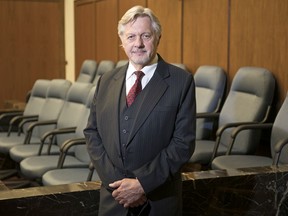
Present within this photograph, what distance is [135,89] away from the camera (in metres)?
1.96

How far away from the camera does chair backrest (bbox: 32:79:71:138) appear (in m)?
4.80

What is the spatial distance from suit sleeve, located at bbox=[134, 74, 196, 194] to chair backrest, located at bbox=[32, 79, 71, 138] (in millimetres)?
2976

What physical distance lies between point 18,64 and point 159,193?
681cm

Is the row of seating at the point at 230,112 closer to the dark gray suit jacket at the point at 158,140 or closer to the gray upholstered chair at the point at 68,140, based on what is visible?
the gray upholstered chair at the point at 68,140

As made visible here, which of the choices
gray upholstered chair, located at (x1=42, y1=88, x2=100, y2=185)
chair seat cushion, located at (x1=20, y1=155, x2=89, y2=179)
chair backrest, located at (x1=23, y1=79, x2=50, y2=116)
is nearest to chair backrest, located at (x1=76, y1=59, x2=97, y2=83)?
chair backrest, located at (x1=23, y1=79, x2=50, y2=116)

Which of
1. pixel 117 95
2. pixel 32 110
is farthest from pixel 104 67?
pixel 117 95

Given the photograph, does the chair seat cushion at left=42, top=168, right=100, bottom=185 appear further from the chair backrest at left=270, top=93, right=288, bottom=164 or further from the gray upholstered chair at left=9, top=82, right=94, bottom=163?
the chair backrest at left=270, top=93, right=288, bottom=164

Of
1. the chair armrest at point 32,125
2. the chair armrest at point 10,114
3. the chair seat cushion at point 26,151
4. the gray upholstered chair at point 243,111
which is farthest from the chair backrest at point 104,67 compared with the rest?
the gray upholstered chair at point 243,111

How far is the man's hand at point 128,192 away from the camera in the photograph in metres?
1.86

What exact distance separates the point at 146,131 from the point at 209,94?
7.68ft

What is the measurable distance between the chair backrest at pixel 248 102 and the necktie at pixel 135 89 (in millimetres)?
1746

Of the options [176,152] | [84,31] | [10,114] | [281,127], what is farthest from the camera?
[84,31]

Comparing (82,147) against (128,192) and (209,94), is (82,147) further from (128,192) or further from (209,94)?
(128,192)

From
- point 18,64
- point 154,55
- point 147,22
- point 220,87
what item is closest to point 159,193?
Answer: point 154,55
